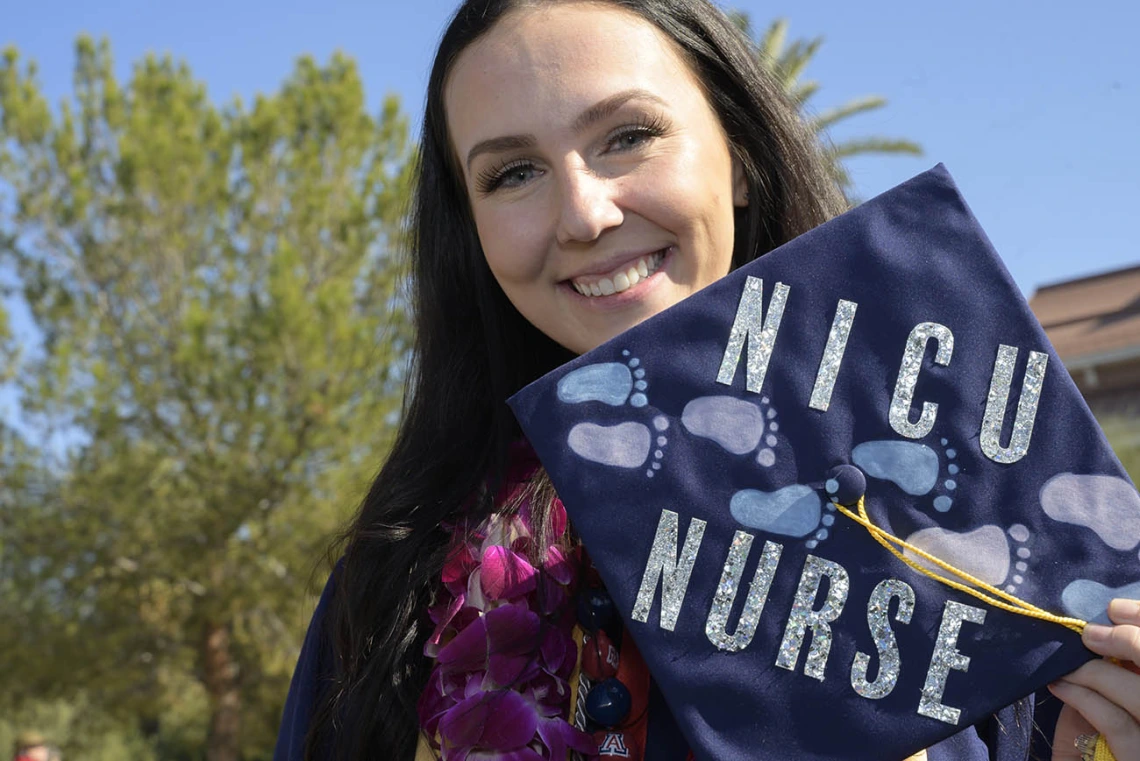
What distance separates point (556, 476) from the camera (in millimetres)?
1372

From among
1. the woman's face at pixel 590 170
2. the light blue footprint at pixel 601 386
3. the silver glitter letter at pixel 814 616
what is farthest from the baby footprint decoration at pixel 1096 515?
the woman's face at pixel 590 170

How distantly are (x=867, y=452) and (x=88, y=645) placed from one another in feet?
43.7

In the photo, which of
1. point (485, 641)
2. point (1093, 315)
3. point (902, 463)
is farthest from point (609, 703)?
point (1093, 315)

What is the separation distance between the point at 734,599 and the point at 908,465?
248mm

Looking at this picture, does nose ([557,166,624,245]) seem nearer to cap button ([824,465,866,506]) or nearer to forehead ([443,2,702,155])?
forehead ([443,2,702,155])

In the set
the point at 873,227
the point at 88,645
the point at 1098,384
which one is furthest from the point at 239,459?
the point at 1098,384

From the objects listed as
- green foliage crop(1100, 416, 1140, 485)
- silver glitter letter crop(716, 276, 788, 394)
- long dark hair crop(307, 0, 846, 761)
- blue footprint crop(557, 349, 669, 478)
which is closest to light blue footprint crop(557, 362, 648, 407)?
blue footprint crop(557, 349, 669, 478)

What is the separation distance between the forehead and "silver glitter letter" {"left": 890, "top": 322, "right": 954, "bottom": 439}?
525mm

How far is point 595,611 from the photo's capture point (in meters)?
1.61

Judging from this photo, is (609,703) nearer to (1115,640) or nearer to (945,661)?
(945,661)

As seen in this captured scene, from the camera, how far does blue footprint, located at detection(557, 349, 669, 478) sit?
1.37 metres

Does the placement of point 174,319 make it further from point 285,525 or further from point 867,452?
point 867,452

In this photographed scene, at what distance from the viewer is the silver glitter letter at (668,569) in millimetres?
1312

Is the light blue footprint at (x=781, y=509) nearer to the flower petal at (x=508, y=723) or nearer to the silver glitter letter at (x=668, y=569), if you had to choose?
the silver glitter letter at (x=668, y=569)
